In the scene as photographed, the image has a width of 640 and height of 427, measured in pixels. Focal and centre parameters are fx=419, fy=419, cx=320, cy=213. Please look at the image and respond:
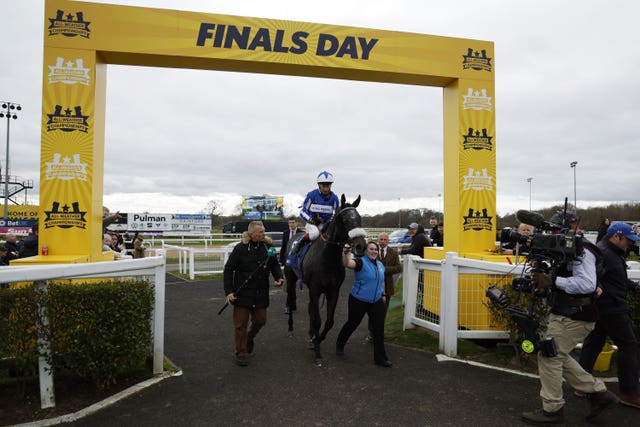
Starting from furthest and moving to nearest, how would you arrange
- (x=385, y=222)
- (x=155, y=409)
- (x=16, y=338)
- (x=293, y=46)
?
(x=385, y=222)
(x=293, y=46)
(x=155, y=409)
(x=16, y=338)

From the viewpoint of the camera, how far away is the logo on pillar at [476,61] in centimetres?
689

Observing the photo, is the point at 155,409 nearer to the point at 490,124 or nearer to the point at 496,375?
the point at 496,375

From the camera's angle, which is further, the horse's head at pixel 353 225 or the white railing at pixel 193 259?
the white railing at pixel 193 259

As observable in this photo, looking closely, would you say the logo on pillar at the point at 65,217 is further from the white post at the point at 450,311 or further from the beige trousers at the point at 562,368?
the beige trousers at the point at 562,368

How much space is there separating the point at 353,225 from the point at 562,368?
2615 mm

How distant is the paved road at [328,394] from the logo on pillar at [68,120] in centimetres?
332

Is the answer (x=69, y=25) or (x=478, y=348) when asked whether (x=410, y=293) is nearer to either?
(x=478, y=348)

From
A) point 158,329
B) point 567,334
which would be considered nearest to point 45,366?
point 158,329

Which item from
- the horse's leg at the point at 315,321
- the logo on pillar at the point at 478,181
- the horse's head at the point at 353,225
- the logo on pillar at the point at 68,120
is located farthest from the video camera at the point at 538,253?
the logo on pillar at the point at 68,120

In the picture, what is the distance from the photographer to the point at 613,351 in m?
5.07

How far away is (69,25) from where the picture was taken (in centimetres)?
573

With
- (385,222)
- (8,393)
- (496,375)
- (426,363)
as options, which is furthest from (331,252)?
(385,222)

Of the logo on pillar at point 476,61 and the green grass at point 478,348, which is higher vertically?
the logo on pillar at point 476,61

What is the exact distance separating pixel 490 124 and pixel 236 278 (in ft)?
15.6
